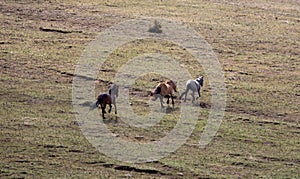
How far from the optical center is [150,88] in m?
24.0

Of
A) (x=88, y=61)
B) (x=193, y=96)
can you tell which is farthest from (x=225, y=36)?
(x=193, y=96)

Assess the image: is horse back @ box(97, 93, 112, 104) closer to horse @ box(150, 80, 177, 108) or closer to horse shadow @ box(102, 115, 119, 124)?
horse shadow @ box(102, 115, 119, 124)

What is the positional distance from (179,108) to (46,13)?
604 inches

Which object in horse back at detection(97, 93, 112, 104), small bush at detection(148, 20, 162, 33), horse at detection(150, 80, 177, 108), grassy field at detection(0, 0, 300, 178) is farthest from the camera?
small bush at detection(148, 20, 162, 33)

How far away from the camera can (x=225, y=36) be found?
109ft

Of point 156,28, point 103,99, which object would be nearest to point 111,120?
point 103,99

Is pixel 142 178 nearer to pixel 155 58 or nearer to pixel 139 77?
pixel 139 77

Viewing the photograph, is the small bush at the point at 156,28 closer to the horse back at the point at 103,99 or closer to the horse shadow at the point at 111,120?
the horse shadow at the point at 111,120

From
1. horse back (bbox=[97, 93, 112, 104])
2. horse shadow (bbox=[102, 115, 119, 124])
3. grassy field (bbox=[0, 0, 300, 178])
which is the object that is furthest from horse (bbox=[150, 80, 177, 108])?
horse back (bbox=[97, 93, 112, 104])

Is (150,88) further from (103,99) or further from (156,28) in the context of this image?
(156,28)

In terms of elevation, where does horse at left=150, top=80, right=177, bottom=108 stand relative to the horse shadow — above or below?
above

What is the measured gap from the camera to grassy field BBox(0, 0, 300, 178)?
1733 cm

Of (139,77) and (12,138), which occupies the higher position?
(139,77)

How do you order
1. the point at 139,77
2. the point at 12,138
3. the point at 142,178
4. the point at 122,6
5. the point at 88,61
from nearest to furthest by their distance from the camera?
the point at 142,178
the point at 12,138
the point at 139,77
the point at 88,61
the point at 122,6
